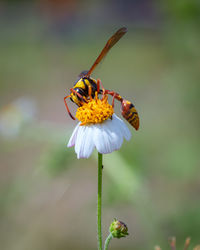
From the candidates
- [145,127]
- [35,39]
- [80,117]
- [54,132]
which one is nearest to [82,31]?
[35,39]

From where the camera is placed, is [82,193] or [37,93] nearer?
[82,193]

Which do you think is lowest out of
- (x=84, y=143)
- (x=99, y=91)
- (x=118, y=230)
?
(x=118, y=230)

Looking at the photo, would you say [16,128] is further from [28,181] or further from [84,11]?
[84,11]

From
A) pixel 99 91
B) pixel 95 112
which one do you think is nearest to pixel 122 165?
pixel 99 91

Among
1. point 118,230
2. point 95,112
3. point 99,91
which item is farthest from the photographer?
point 99,91

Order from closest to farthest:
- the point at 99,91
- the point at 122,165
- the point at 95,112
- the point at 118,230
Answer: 1. the point at 118,230
2. the point at 95,112
3. the point at 99,91
4. the point at 122,165

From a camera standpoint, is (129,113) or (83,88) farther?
(83,88)

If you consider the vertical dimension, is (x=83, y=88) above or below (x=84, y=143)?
above

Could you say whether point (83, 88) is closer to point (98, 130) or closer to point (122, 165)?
point (98, 130)
